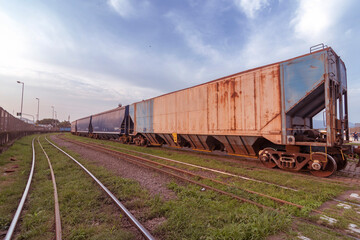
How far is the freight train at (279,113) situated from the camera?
20.5ft

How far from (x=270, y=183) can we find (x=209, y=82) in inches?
232

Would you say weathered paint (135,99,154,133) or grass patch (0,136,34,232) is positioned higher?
weathered paint (135,99,154,133)

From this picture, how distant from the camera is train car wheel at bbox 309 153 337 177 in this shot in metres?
6.07

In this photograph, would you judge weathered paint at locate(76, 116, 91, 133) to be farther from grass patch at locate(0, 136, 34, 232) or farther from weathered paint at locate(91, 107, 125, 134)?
grass patch at locate(0, 136, 34, 232)

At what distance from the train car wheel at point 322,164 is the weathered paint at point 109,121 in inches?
634

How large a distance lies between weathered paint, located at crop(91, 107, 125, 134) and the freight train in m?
10.2

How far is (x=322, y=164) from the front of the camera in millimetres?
6215

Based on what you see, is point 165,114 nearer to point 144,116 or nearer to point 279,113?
point 144,116

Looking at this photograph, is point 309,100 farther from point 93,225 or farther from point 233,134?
point 93,225

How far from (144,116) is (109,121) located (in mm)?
8385

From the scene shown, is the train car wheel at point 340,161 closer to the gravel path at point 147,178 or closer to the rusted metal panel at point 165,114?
the gravel path at point 147,178

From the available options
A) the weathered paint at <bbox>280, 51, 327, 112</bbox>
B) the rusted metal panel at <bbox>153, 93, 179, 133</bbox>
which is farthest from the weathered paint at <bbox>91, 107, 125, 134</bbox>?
the weathered paint at <bbox>280, 51, 327, 112</bbox>

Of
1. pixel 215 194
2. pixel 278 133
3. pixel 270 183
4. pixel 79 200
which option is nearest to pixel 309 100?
pixel 278 133

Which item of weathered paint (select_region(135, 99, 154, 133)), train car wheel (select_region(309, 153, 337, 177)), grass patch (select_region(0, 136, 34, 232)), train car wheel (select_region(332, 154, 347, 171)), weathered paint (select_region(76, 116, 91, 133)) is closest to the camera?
grass patch (select_region(0, 136, 34, 232))
